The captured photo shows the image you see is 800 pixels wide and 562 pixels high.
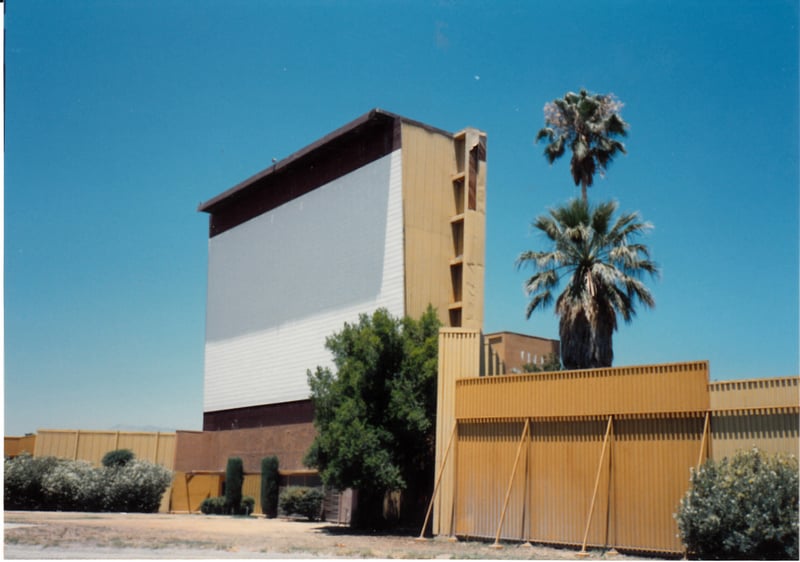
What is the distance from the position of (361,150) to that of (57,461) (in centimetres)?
2177

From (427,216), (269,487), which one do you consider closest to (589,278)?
(427,216)

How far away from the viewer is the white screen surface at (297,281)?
35.1 metres

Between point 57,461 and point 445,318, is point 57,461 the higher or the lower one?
the lower one

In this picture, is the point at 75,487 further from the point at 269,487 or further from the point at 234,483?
the point at 269,487

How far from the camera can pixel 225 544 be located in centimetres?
A: 2197

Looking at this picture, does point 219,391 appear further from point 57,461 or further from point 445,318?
point 445,318

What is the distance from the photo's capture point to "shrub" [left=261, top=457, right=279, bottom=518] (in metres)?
38.9

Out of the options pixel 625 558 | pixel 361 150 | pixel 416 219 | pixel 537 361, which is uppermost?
pixel 361 150

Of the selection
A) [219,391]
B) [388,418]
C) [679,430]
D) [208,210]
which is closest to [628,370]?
[679,430]

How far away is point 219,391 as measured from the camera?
152 ft

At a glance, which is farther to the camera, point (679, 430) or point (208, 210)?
point (208, 210)

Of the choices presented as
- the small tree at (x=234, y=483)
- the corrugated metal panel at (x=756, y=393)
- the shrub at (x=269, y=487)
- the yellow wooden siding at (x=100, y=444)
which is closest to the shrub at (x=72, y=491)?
the yellow wooden siding at (x=100, y=444)

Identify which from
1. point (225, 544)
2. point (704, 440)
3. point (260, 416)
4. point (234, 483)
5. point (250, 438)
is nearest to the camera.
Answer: point (704, 440)

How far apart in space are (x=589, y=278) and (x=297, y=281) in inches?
587
